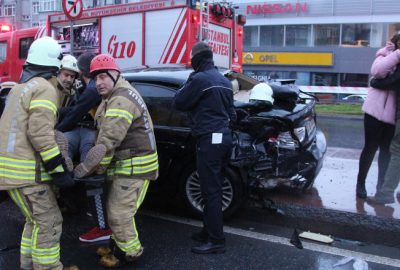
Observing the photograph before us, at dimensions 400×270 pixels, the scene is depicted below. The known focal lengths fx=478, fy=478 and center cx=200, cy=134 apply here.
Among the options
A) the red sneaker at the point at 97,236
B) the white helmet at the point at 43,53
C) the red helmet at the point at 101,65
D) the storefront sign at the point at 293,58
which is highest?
the storefront sign at the point at 293,58

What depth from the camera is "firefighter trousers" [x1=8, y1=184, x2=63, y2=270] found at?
3242 millimetres

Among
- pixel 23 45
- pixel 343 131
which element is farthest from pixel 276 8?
pixel 23 45

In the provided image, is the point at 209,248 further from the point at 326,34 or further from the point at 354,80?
the point at 326,34

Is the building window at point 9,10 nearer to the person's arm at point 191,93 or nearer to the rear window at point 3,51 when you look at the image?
the rear window at point 3,51

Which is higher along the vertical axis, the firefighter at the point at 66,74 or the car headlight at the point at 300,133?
the firefighter at the point at 66,74

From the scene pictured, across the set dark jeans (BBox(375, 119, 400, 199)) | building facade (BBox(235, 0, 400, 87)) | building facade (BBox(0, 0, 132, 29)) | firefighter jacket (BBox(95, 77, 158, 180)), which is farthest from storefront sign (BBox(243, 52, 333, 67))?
firefighter jacket (BBox(95, 77, 158, 180))

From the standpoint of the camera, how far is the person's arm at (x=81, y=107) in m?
4.26

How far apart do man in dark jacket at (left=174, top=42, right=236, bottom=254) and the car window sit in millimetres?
880

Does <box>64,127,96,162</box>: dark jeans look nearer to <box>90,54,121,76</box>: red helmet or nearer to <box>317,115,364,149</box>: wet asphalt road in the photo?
<box>90,54,121,76</box>: red helmet

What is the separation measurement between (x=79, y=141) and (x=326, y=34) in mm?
31093

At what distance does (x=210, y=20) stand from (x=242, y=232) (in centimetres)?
709

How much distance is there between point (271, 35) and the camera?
34.8m

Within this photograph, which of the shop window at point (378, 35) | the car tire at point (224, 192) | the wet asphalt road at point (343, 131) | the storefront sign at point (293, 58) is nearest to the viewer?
the car tire at point (224, 192)

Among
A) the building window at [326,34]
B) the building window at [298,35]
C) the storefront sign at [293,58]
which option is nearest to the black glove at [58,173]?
the storefront sign at [293,58]
